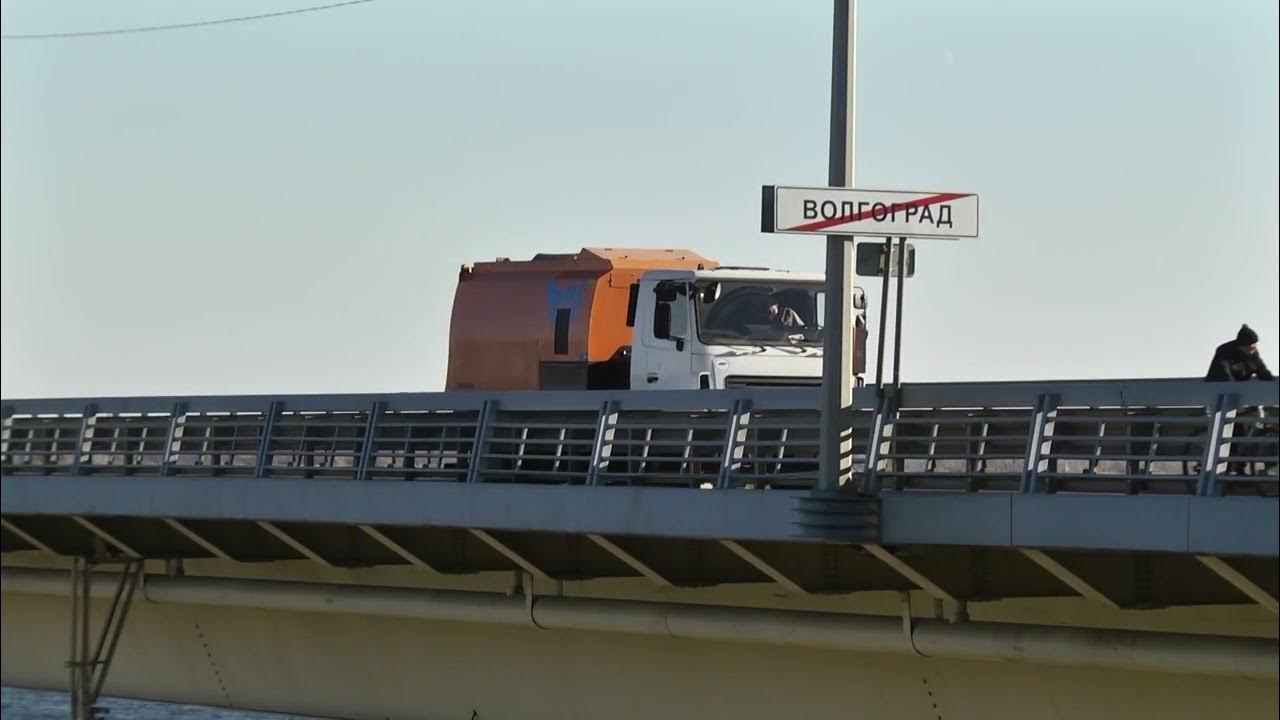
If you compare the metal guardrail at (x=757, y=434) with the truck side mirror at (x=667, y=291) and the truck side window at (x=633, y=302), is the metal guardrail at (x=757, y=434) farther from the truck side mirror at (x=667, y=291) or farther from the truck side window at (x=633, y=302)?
the truck side mirror at (x=667, y=291)

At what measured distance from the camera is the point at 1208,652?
46.2ft

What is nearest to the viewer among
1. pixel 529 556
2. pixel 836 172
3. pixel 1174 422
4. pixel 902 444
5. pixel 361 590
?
pixel 1174 422

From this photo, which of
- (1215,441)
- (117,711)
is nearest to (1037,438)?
(1215,441)

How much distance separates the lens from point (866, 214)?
14930 millimetres

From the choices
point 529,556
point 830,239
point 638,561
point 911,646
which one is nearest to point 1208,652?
point 911,646

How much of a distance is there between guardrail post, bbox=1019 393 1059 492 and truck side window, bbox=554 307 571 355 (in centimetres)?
1196

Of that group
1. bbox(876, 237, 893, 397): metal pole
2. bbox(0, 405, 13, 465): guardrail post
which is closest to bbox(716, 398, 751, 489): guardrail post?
bbox(876, 237, 893, 397): metal pole

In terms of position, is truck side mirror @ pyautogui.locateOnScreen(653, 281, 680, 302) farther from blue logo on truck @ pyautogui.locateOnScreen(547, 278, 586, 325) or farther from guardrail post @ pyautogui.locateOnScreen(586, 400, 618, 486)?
guardrail post @ pyautogui.locateOnScreen(586, 400, 618, 486)

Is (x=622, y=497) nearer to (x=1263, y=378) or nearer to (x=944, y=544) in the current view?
(x=944, y=544)

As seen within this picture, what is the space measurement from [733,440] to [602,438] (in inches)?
63.0

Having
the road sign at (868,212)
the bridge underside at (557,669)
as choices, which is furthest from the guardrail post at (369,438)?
the road sign at (868,212)

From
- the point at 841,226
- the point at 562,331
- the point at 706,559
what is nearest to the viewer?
the point at 841,226

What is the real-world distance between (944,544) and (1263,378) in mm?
2782

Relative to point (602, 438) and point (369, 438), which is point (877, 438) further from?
point (369, 438)
